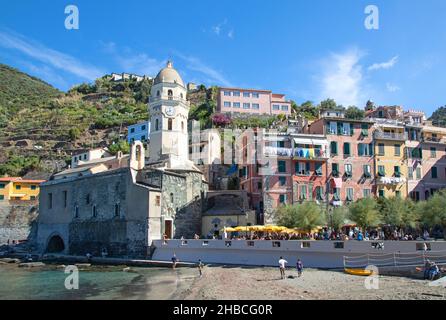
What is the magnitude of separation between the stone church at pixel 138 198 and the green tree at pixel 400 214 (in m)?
18.0

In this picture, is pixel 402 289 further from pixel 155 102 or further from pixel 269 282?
pixel 155 102

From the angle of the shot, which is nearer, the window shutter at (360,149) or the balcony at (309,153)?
the balcony at (309,153)

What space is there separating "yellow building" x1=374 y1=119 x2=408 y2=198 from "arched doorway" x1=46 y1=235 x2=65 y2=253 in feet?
122

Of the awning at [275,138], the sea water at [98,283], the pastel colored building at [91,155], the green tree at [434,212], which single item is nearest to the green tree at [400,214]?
the green tree at [434,212]

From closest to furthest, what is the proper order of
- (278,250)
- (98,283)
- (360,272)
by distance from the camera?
(360,272) → (98,283) → (278,250)

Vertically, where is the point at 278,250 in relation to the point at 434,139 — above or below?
below

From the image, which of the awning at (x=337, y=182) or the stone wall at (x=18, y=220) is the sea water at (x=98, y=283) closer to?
the awning at (x=337, y=182)

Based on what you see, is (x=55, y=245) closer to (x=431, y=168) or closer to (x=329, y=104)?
(x=431, y=168)

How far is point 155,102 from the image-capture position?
47375mm

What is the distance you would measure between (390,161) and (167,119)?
79.3 feet

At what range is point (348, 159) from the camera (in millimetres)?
42344

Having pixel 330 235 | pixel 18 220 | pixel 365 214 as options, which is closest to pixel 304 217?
pixel 330 235

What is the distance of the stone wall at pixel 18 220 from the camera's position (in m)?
55.6
